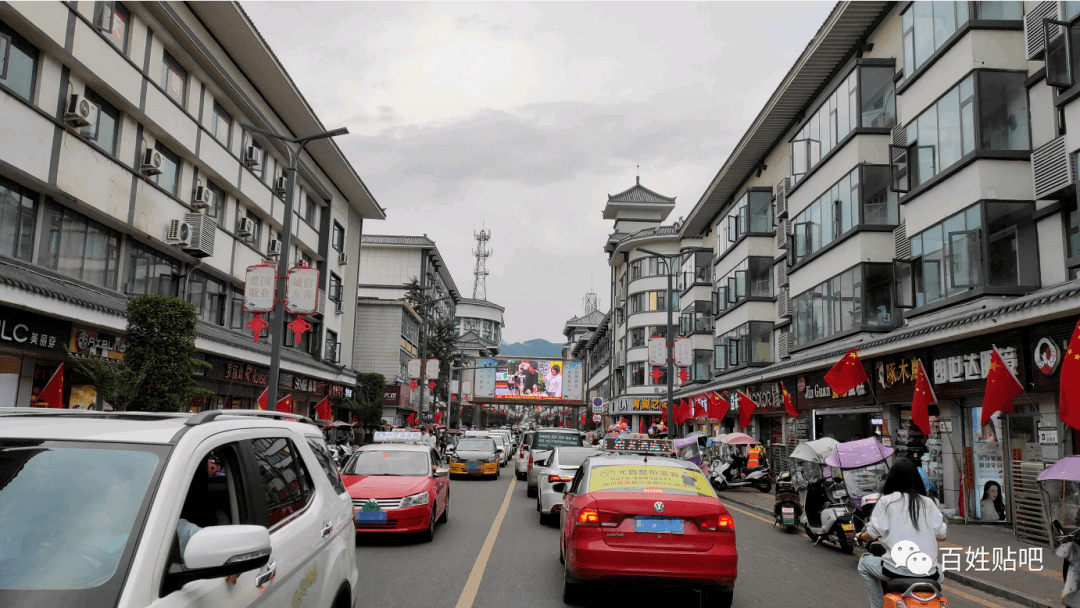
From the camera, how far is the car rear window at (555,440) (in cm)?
2636

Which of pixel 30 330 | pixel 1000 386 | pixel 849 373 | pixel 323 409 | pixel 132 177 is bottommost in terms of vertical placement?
pixel 323 409

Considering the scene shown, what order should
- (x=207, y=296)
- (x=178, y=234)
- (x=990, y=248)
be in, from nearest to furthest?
(x=990, y=248), (x=178, y=234), (x=207, y=296)

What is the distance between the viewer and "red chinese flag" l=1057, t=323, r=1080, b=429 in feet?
31.4

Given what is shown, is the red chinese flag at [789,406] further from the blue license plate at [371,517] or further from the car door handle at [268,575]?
the car door handle at [268,575]

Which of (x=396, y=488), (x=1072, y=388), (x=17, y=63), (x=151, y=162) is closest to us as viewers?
(x=1072, y=388)

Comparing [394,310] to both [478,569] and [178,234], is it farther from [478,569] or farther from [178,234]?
[478,569]

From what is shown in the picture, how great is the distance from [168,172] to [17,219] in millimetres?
7564

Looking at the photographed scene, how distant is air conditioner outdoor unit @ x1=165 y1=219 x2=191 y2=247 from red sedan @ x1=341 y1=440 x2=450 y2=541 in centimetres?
Answer: 1310

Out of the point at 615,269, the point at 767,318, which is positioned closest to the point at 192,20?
the point at 767,318

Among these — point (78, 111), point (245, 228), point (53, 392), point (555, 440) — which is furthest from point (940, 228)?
point (245, 228)

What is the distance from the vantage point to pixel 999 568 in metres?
10.9

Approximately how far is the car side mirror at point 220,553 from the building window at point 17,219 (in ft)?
54.0

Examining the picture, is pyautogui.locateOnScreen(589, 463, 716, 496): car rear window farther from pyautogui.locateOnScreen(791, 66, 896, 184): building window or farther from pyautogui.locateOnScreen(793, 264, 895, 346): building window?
pyautogui.locateOnScreen(791, 66, 896, 184): building window

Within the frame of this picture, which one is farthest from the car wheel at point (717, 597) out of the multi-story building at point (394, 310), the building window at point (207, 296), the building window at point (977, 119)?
the multi-story building at point (394, 310)
